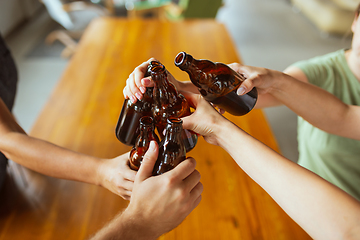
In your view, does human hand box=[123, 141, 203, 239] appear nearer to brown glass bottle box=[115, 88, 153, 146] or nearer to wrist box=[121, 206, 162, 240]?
wrist box=[121, 206, 162, 240]

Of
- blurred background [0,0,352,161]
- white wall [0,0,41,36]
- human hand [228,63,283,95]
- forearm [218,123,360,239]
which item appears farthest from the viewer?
white wall [0,0,41,36]

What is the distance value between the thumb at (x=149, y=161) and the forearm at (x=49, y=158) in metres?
0.28

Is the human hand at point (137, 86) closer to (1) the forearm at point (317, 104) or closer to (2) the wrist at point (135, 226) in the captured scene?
(2) the wrist at point (135, 226)

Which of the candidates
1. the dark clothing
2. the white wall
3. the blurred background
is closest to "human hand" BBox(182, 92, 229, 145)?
the dark clothing

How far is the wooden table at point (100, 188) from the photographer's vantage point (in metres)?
0.80

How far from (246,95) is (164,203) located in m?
0.38

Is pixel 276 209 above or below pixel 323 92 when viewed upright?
below

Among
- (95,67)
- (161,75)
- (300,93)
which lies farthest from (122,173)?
(95,67)

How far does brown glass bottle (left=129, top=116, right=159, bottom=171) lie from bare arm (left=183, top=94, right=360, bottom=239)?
0.09 m

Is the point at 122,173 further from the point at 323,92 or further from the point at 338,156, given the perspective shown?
the point at 338,156

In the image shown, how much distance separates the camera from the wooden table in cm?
80

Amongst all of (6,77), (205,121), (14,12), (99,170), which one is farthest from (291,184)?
(14,12)

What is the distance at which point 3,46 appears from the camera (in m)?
1.09

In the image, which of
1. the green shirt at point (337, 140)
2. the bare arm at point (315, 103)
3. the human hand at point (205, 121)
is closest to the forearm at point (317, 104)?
the bare arm at point (315, 103)
